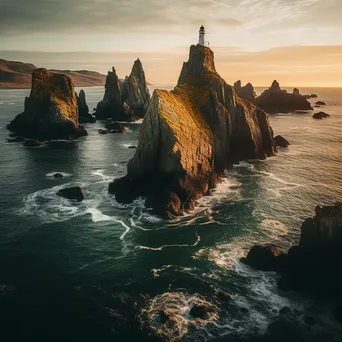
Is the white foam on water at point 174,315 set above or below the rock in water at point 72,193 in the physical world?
below

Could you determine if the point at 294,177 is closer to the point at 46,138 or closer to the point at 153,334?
the point at 153,334

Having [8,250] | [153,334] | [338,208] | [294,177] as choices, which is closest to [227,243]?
[338,208]

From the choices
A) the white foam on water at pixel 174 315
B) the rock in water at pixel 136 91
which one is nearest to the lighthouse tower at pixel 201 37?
the rock in water at pixel 136 91

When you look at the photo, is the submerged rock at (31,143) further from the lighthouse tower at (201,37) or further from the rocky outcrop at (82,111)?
the lighthouse tower at (201,37)

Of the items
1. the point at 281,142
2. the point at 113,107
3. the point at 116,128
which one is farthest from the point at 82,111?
the point at 281,142

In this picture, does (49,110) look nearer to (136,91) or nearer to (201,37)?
(201,37)

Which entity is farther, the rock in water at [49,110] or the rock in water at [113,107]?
the rock in water at [113,107]
